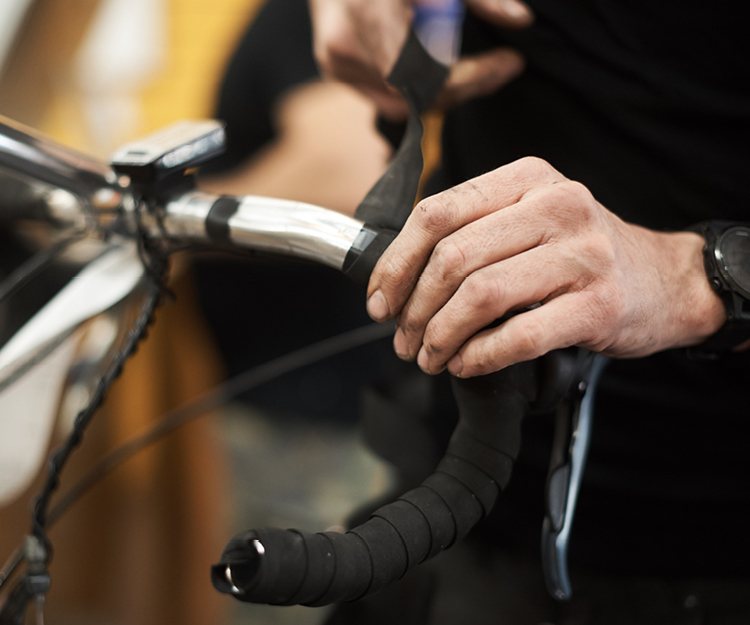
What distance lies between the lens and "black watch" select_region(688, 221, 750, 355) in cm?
46

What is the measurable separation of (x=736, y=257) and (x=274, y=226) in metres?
0.35

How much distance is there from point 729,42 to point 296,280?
38.5 inches

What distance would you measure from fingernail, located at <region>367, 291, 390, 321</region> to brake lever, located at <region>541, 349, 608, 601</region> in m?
0.14

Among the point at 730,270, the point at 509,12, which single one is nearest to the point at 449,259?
the point at 730,270

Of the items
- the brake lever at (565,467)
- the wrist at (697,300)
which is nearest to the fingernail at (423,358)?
the brake lever at (565,467)

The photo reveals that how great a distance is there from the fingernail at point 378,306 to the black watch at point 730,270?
261 mm

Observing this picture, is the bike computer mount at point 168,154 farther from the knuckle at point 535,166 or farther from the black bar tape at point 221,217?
the knuckle at point 535,166

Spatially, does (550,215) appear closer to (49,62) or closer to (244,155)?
(244,155)

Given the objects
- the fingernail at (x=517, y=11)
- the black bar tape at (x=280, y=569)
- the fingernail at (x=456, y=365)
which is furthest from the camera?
the fingernail at (x=517, y=11)

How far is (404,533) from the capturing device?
0.33 metres

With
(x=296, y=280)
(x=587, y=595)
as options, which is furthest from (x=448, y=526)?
(x=296, y=280)

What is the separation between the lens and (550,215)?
366 millimetres

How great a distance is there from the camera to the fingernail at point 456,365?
1.24 ft

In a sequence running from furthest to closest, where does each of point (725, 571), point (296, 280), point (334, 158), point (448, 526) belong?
1. point (334, 158)
2. point (296, 280)
3. point (725, 571)
4. point (448, 526)
